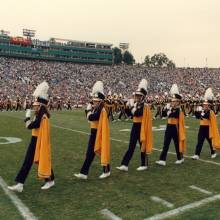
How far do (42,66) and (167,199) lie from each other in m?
60.7

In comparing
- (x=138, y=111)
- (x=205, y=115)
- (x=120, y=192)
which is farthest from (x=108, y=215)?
(x=205, y=115)

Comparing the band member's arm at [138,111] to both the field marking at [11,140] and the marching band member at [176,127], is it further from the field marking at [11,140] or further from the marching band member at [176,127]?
the field marking at [11,140]

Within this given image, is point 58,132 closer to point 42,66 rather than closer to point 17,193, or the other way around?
point 17,193

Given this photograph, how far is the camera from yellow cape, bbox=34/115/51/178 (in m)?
6.86

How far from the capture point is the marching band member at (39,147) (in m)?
6.87

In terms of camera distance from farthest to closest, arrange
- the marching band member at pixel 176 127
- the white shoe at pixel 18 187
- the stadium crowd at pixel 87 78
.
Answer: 1. the stadium crowd at pixel 87 78
2. the marching band member at pixel 176 127
3. the white shoe at pixel 18 187

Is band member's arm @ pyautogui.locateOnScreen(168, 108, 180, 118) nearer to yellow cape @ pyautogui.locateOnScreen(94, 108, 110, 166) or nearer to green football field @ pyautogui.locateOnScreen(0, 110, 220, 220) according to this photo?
green football field @ pyautogui.locateOnScreen(0, 110, 220, 220)

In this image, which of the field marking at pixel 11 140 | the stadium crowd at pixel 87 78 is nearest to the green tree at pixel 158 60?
the stadium crowd at pixel 87 78

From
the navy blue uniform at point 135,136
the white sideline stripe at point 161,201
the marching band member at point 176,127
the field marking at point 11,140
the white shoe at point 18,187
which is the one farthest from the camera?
the field marking at point 11,140

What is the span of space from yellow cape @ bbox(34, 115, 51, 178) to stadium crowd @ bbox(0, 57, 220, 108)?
1546 inches

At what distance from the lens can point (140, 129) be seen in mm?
8742

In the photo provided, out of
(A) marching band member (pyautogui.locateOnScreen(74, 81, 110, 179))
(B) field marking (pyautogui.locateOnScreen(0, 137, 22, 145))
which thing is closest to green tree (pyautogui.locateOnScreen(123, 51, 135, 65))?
(B) field marking (pyautogui.locateOnScreen(0, 137, 22, 145))

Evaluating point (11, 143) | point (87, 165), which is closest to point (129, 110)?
point (87, 165)

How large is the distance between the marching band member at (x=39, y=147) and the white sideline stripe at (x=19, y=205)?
0.48ft
